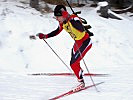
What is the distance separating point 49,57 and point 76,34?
10.5 feet

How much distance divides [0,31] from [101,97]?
488cm

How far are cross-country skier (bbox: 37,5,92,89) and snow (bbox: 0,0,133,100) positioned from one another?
1.44ft

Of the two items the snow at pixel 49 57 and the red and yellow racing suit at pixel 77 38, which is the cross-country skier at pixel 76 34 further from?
the snow at pixel 49 57

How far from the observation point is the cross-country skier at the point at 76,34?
6.61 m

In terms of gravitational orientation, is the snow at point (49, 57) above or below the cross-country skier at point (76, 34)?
below

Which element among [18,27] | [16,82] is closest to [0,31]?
[18,27]

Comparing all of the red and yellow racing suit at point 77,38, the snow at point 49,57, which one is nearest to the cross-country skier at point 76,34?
the red and yellow racing suit at point 77,38

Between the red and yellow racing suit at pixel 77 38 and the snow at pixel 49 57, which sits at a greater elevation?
the red and yellow racing suit at pixel 77 38

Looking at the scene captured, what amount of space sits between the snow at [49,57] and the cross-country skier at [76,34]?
438 mm

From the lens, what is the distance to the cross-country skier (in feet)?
21.7

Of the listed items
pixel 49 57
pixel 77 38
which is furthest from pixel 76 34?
pixel 49 57

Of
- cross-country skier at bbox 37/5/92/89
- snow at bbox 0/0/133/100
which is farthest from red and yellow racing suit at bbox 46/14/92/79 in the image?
snow at bbox 0/0/133/100

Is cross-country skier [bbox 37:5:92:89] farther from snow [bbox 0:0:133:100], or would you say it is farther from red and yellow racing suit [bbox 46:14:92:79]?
snow [bbox 0:0:133:100]

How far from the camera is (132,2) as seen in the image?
16.5 m
